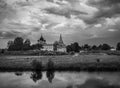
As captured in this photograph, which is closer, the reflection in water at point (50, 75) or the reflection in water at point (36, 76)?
the reflection in water at point (36, 76)

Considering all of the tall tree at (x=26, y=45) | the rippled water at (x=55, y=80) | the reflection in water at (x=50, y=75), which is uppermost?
the tall tree at (x=26, y=45)

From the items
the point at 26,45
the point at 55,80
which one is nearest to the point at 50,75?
the point at 55,80

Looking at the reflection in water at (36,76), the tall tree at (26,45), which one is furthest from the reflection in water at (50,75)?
the tall tree at (26,45)

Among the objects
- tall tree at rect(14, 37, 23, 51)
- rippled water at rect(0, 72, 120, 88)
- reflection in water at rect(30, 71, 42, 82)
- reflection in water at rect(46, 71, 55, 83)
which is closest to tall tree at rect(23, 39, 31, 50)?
tall tree at rect(14, 37, 23, 51)

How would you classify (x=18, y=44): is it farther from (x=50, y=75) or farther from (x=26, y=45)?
(x=50, y=75)

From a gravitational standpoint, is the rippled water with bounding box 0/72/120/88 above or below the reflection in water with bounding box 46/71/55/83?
below

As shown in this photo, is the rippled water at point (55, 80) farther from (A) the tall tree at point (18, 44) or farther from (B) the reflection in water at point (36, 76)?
(A) the tall tree at point (18, 44)

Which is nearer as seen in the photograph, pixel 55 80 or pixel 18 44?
pixel 55 80

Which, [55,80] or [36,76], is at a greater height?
[36,76]

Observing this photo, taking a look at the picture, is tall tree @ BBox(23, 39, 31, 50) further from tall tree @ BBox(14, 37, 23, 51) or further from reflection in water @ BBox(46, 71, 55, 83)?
reflection in water @ BBox(46, 71, 55, 83)

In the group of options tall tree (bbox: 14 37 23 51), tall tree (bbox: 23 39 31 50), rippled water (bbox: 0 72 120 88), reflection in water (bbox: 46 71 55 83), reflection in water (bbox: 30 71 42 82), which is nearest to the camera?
rippled water (bbox: 0 72 120 88)

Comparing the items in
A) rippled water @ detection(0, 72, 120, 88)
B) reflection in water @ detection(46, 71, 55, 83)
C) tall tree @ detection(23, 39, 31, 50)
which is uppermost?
tall tree @ detection(23, 39, 31, 50)

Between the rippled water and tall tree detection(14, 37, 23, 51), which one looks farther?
tall tree detection(14, 37, 23, 51)

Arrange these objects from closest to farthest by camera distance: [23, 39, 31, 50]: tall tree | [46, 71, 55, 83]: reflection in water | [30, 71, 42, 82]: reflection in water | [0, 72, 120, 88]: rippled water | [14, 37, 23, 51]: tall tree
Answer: [0, 72, 120, 88]: rippled water, [30, 71, 42, 82]: reflection in water, [46, 71, 55, 83]: reflection in water, [14, 37, 23, 51]: tall tree, [23, 39, 31, 50]: tall tree
